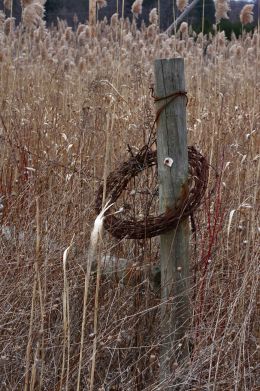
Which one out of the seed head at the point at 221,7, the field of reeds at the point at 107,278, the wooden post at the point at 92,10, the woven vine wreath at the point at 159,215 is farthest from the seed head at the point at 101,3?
the woven vine wreath at the point at 159,215

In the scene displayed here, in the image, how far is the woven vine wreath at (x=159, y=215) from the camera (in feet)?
7.87

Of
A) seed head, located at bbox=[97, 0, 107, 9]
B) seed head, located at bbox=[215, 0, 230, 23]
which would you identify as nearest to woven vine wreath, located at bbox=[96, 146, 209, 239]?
seed head, located at bbox=[215, 0, 230, 23]

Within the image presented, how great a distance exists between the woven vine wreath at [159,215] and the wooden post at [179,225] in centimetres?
4

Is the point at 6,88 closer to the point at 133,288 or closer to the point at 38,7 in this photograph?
the point at 38,7

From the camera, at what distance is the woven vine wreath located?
2398 mm

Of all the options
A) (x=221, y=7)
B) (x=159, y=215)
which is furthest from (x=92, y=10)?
(x=159, y=215)

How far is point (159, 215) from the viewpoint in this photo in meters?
2.43

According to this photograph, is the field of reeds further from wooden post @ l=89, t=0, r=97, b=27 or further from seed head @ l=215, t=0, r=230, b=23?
wooden post @ l=89, t=0, r=97, b=27

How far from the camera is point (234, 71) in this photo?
6.54 m

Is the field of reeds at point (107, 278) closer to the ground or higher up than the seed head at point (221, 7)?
closer to the ground

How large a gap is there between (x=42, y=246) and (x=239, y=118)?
2052mm

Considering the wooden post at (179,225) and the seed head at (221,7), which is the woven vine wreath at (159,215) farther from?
the seed head at (221,7)

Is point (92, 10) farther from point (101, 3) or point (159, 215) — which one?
point (159, 215)

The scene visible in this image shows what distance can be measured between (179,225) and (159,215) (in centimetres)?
8
